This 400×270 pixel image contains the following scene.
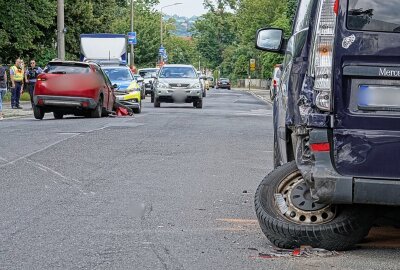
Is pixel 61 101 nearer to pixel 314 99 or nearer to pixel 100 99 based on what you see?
pixel 100 99

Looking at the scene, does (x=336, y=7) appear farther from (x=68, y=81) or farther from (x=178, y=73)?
(x=178, y=73)

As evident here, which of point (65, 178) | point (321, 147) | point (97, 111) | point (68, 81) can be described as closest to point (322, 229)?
point (321, 147)

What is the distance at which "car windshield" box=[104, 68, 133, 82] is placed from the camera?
2842cm

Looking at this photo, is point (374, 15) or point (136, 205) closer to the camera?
point (374, 15)

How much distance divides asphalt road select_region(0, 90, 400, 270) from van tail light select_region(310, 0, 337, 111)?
1.14 m

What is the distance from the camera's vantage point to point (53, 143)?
14445 millimetres

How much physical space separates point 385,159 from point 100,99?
17.5 meters

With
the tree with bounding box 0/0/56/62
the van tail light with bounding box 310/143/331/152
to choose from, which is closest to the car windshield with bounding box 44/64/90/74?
the van tail light with bounding box 310/143/331/152

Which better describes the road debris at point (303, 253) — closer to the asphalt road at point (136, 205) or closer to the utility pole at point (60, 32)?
the asphalt road at point (136, 205)

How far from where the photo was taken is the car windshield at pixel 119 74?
28422 millimetres

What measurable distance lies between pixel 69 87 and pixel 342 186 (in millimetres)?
16887

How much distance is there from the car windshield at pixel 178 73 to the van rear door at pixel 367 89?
2641cm

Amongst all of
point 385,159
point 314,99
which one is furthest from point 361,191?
point 314,99

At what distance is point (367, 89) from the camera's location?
5.67m
